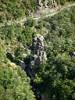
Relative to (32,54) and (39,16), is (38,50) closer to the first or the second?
(32,54)

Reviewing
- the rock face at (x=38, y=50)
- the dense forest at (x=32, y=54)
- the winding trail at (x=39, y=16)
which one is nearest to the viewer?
the dense forest at (x=32, y=54)

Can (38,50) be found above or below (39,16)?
below

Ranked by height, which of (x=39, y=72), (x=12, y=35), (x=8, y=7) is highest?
(x=8, y=7)

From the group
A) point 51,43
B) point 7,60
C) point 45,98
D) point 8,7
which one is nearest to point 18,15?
point 8,7

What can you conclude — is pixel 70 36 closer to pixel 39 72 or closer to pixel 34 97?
pixel 39 72

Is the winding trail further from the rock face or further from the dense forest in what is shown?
the rock face

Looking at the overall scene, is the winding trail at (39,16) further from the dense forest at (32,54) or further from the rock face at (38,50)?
the rock face at (38,50)

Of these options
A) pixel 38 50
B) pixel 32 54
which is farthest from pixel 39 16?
pixel 32 54

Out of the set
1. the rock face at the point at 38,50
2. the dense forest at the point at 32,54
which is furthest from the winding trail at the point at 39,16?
the rock face at the point at 38,50
